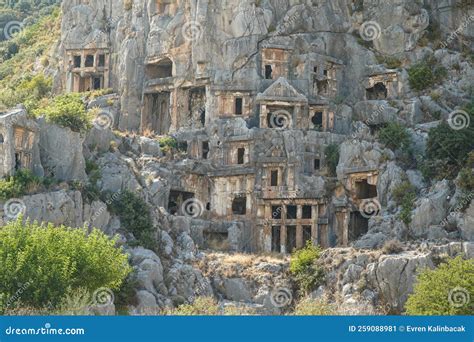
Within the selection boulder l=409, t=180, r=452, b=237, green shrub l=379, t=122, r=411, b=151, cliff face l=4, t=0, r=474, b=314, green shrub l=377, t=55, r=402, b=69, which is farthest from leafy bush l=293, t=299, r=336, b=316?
green shrub l=377, t=55, r=402, b=69

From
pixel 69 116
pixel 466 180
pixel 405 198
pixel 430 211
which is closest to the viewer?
pixel 466 180

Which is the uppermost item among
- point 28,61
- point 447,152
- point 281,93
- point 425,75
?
point 28,61

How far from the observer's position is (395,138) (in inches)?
2633

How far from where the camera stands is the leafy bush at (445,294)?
42.8m

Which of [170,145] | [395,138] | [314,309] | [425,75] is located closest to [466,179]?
[395,138]

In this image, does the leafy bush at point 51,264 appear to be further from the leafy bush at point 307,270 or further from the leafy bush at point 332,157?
the leafy bush at point 332,157

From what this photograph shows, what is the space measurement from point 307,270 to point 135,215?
11158mm

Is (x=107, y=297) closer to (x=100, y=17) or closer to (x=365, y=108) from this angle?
(x=365, y=108)

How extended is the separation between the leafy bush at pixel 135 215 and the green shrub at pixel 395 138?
1895 centimetres

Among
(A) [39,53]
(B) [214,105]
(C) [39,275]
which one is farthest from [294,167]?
(A) [39,53]

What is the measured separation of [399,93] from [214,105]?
1479cm

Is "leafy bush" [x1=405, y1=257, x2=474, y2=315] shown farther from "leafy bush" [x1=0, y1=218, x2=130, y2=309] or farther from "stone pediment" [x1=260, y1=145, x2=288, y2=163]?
Answer: "stone pediment" [x1=260, y1=145, x2=288, y2=163]

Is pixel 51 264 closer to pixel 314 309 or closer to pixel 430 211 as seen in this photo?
pixel 314 309

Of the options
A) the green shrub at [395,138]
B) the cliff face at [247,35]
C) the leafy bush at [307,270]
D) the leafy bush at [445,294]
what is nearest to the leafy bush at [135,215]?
the leafy bush at [307,270]
